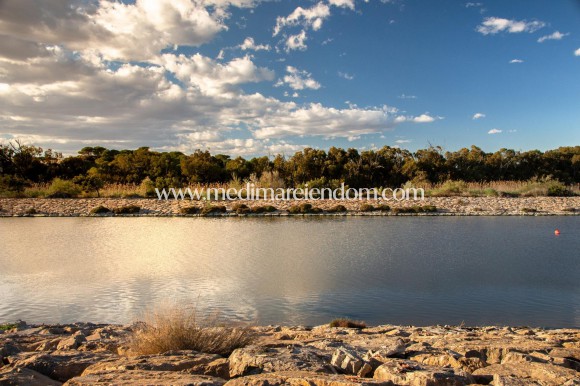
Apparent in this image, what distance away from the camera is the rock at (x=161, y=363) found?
3043 millimetres

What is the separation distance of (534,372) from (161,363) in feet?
8.75

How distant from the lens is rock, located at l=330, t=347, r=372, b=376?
305cm

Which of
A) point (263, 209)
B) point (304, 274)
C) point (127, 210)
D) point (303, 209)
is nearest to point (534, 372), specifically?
point (304, 274)

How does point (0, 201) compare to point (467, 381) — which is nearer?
point (467, 381)

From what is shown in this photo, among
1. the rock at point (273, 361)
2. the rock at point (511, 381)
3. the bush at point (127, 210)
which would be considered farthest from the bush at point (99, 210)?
the rock at point (511, 381)

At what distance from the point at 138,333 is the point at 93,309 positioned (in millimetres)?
3180

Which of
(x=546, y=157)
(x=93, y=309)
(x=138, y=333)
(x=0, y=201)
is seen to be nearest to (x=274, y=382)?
(x=138, y=333)

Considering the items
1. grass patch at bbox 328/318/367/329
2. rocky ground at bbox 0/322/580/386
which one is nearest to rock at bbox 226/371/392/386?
rocky ground at bbox 0/322/580/386

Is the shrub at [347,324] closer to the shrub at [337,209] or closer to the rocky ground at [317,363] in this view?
the rocky ground at [317,363]

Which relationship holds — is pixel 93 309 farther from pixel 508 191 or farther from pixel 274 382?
pixel 508 191

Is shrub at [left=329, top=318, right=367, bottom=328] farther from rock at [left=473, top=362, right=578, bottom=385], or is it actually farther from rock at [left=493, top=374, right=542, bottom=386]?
rock at [left=493, top=374, right=542, bottom=386]

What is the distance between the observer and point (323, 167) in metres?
32.6

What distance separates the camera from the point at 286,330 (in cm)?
523

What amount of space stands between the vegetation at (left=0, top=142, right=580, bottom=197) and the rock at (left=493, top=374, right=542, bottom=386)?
86.2 ft
